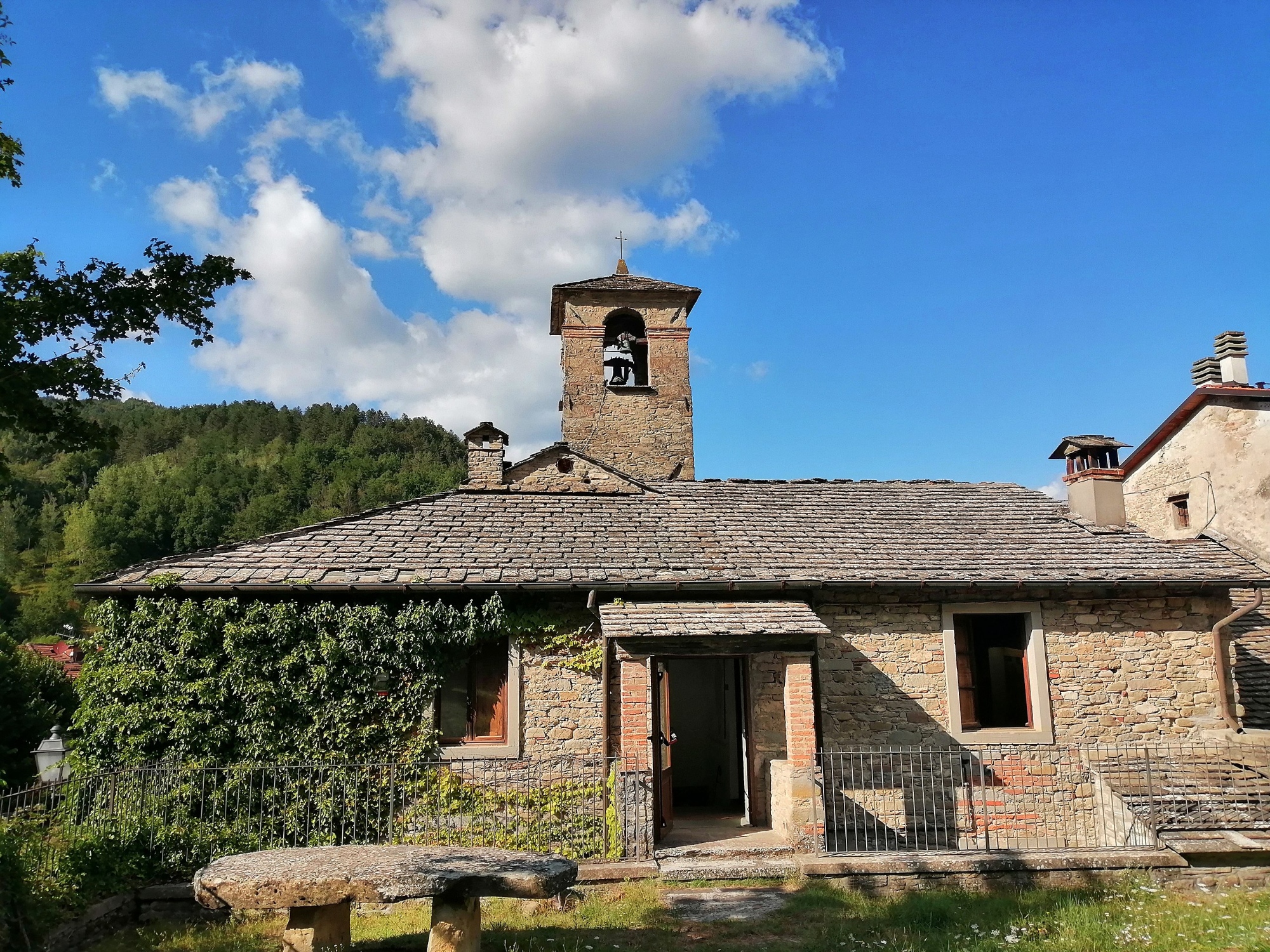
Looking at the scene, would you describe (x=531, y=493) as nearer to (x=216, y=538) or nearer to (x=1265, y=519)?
(x=1265, y=519)

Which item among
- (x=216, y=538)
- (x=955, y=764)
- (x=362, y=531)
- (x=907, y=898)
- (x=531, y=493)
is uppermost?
(x=216, y=538)

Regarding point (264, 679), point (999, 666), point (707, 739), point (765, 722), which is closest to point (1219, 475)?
point (999, 666)

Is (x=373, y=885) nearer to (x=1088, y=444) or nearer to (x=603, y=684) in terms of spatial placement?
(x=603, y=684)

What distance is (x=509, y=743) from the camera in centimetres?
1081

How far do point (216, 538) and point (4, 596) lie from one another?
1632 cm

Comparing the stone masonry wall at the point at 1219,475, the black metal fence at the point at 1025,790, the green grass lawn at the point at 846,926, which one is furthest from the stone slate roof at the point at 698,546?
the stone masonry wall at the point at 1219,475

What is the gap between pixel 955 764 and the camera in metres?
11.6

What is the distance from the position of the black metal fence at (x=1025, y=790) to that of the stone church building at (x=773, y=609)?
0.31m

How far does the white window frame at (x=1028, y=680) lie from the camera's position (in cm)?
1178

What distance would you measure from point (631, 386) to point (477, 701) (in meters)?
10.9

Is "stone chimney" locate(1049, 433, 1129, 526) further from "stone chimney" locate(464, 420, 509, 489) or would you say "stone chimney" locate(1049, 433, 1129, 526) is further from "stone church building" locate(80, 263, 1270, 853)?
"stone chimney" locate(464, 420, 509, 489)

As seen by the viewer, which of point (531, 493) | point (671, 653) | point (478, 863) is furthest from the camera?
point (531, 493)

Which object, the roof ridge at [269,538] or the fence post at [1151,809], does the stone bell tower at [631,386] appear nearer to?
the roof ridge at [269,538]

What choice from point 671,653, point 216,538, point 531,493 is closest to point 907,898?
point 671,653
